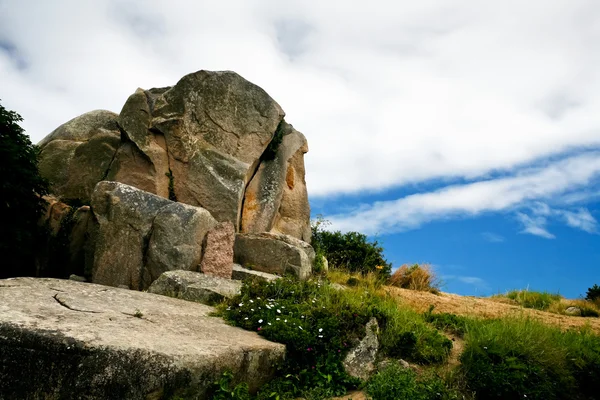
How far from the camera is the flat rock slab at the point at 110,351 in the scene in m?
5.57

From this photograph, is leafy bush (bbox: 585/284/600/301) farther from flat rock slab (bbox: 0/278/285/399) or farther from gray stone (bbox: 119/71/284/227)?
flat rock slab (bbox: 0/278/285/399)

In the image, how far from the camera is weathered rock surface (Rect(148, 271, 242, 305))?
984 cm

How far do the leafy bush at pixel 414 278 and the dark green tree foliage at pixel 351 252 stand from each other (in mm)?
500

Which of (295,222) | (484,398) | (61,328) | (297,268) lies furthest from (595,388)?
(295,222)

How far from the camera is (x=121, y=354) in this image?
5.72m

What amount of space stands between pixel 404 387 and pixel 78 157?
1227cm

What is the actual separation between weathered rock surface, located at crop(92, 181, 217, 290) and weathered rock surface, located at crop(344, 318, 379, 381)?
4665 mm

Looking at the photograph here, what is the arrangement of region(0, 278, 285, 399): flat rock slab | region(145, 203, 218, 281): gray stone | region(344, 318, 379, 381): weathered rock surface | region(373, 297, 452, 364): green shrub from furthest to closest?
region(145, 203, 218, 281): gray stone
region(373, 297, 452, 364): green shrub
region(344, 318, 379, 381): weathered rock surface
region(0, 278, 285, 399): flat rock slab

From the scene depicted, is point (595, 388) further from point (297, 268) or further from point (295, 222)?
point (295, 222)

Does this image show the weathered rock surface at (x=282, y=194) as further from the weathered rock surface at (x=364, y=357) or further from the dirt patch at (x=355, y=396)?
the dirt patch at (x=355, y=396)

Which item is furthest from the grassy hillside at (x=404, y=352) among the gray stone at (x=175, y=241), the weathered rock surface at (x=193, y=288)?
the gray stone at (x=175, y=241)

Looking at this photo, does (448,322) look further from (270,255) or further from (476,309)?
(270,255)

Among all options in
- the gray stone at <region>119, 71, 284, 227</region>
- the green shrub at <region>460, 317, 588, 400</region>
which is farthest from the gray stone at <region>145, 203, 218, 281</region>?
the green shrub at <region>460, 317, 588, 400</region>

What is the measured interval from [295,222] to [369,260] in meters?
2.97
